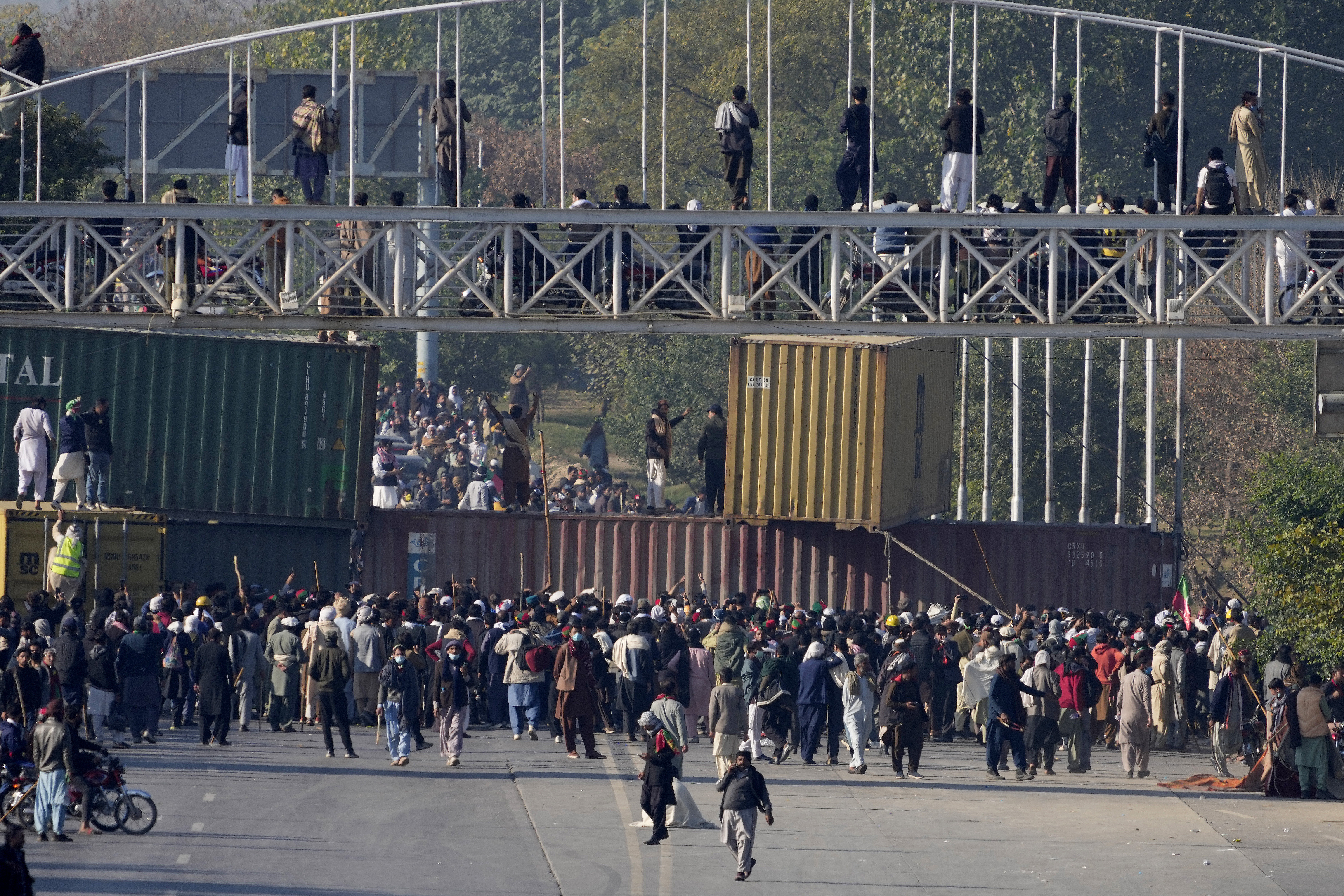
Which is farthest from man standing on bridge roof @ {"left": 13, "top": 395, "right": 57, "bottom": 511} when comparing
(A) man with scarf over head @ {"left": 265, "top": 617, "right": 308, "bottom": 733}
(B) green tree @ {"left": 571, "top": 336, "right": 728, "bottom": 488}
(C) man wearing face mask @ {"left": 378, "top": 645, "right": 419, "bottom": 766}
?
(B) green tree @ {"left": 571, "top": 336, "right": 728, "bottom": 488}

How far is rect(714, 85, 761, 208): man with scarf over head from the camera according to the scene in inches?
897

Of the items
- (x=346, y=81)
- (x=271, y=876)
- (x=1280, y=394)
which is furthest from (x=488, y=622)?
(x=1280, y=394)

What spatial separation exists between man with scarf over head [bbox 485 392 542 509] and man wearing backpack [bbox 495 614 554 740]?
6198 millimetres

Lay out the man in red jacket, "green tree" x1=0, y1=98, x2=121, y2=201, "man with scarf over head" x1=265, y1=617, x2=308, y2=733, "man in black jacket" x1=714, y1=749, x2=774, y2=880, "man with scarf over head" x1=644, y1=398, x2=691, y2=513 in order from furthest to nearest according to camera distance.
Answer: "man with scarf over head" x1=644, y1=398, x2=691, y2=513
"green tree" x1=0, y1=98, x2=121, y2=201
the man in red jacket
"man with scarf over head" x1=265, y1=617, x2=308, y2=733
"man in black jacket" x1=714, y1=749, x2=774, y2=880

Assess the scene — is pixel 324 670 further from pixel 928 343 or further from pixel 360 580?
pixel 928 343

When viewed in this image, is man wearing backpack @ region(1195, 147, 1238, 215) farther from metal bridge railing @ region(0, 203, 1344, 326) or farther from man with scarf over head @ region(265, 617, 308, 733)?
man with scarf over head @ region(265, 617, 308, 733)

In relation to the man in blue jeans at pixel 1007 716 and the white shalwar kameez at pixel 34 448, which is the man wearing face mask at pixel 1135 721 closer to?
the man in blue jeans at pixel 1007 716

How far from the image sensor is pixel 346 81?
39.5m

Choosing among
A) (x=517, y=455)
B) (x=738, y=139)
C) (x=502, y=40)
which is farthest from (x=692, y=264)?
(x=502, y=40)

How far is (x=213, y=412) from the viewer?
27922 mm

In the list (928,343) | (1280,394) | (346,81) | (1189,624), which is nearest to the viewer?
(1189,624)

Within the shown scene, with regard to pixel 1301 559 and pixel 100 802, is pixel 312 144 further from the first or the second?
pixel 1301 559

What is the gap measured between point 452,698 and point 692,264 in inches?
229

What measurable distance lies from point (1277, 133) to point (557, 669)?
129 ft
